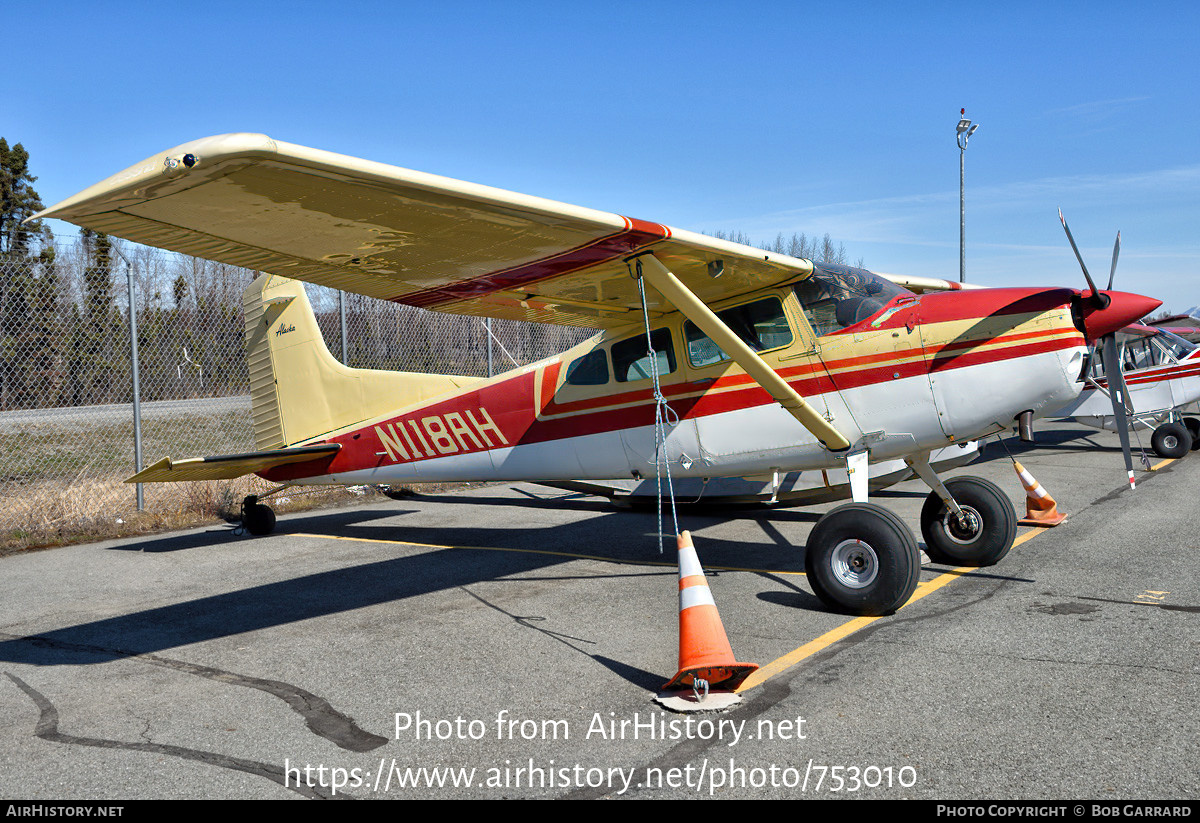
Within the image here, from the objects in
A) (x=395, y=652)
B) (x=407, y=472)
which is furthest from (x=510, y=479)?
(x=395, y=652)

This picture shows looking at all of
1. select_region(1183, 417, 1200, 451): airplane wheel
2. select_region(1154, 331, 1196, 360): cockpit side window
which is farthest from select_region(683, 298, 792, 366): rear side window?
select_region(1183, 417, 1200, 451): airplane wheel

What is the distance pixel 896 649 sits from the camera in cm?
474

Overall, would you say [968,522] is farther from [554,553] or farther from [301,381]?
[301,381]

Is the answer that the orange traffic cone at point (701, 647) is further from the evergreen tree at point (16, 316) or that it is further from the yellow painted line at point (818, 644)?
the evergreen tree at point (16, 316)

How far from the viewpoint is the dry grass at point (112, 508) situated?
916cm

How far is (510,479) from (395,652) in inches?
117

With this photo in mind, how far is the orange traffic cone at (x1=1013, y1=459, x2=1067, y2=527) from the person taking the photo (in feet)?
28.8

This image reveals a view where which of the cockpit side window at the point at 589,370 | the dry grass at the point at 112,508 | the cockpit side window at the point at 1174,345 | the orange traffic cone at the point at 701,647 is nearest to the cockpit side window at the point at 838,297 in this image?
the cockpit side window at the point at 589,370

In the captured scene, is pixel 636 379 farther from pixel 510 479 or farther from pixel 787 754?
pixel 787 754

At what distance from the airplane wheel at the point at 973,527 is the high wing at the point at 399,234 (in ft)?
7.70

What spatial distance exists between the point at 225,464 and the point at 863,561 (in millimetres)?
5665

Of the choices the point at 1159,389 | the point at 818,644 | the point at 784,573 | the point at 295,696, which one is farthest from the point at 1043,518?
the point at 1159,389

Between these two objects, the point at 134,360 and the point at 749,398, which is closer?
the point at 749,398

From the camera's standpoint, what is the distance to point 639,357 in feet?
23.2
